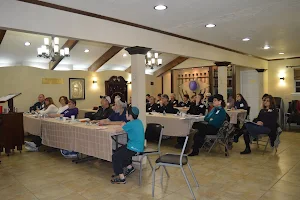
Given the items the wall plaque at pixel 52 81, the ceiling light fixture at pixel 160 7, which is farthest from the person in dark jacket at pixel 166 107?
the wall plaque at pixel 52 81

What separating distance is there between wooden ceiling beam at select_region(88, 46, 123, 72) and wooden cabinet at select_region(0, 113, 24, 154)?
3.77m

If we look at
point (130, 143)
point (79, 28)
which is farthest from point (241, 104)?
point (79, 28)

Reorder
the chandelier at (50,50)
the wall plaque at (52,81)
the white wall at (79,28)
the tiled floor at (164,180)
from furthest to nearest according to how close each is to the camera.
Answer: the wall plaque at (52,81) → the chandelier at (50,50) → the tiled floor at (164,180) → the white wall at (79,28)

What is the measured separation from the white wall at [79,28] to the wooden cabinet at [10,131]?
2.60 metres

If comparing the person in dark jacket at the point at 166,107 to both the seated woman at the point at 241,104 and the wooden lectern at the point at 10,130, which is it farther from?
the wooden lectern at the point at 10,130

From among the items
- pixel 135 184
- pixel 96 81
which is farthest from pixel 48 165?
pixel 96 81

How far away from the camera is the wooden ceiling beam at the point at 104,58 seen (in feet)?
26.8

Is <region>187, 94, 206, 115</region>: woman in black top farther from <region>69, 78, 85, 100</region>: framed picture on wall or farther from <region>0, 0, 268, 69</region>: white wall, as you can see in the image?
<region>69, 78, 85, 100</region>: framed picture on wall

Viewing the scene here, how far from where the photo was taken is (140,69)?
447 cm

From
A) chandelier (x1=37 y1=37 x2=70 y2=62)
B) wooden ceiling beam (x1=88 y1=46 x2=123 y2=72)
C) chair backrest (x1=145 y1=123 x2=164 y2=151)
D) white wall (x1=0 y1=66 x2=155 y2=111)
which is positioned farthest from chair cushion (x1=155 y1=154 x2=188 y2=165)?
white wall (x1=0 y1=66 x2=155 y2=111)

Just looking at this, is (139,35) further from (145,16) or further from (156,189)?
(156,189)

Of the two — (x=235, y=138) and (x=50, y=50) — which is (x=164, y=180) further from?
(x=50, y=50)

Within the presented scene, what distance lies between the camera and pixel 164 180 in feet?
12.2

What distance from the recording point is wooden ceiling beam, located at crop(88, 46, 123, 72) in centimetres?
816
